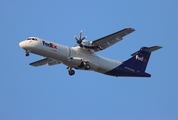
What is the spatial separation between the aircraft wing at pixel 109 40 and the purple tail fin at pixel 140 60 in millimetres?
3653

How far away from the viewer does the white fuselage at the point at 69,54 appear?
3046cm

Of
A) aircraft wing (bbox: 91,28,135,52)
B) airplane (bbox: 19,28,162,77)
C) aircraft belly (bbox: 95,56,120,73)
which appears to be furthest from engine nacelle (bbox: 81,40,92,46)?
aircraft belly (bbox: 95,56,120,73)

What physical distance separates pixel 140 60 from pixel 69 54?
832cm

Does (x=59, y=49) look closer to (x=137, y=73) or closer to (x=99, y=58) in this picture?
(x=99, y=58)

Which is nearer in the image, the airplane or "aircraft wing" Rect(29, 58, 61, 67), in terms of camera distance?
the airplane

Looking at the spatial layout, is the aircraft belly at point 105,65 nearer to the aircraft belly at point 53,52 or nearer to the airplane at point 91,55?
the airplane at point 91,55

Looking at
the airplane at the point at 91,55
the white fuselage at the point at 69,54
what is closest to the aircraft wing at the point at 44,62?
the airplane at the point at 91,55

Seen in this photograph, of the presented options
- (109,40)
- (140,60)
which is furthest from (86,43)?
(140,60)

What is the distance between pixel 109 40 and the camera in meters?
32.6

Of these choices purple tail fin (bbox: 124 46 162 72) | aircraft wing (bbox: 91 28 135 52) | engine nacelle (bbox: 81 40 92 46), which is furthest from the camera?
purple tail fin (bbox: 124 46 162 72)

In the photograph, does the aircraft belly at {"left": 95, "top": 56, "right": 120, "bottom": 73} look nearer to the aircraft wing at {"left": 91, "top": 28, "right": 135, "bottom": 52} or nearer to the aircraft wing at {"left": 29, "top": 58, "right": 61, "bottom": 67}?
the aircraft wing at {"left": 91, "top": 28, "right": 135, "bottom": 52}

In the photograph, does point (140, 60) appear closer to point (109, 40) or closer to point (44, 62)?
point (109, 40)

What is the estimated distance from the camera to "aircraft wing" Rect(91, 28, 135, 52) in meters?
31.3

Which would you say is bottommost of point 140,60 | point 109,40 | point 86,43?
point 140,60
